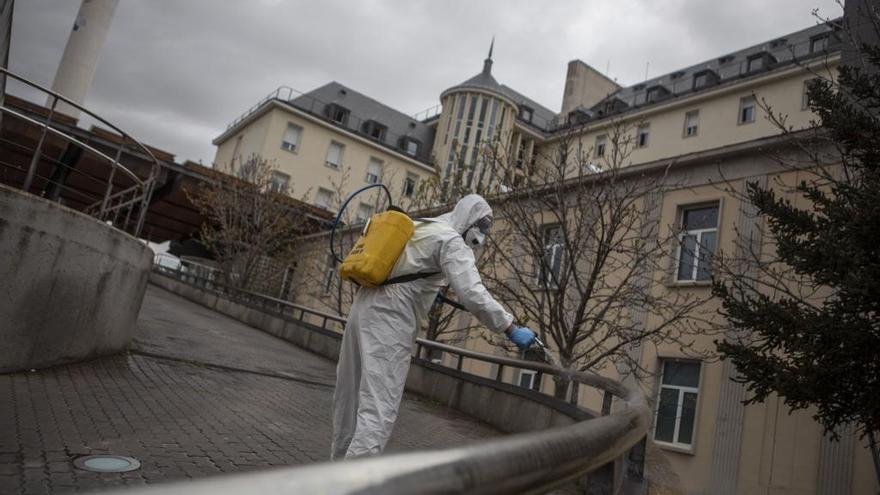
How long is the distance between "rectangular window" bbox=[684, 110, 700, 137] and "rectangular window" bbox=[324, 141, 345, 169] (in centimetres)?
2424

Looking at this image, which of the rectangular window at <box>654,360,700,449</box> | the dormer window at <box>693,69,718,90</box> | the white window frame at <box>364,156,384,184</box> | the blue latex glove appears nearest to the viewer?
the blue latex glove

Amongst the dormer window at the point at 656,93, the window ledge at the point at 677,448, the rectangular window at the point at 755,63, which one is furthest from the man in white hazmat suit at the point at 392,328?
the dormer window at the point at 656,93

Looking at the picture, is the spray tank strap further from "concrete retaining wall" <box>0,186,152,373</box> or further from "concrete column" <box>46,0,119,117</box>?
"concrete column" <box>46,0,119,117</box>

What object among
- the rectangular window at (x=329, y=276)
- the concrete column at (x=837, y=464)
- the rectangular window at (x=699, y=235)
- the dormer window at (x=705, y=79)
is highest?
the dormer window at (x=705, y=79)

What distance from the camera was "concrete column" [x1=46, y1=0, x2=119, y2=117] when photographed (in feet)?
122

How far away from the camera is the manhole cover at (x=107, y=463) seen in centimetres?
380

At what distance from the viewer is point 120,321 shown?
7.82 metres

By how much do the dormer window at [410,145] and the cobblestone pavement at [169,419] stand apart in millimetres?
42721

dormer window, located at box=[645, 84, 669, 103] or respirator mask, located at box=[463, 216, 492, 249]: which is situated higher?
dormer window, located at box=[645, 84, 669, 103]

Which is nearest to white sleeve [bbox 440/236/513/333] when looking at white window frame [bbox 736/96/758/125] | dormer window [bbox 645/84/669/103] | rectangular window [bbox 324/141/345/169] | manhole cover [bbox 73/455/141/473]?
manhole cover [bbox 73/455/141/473]

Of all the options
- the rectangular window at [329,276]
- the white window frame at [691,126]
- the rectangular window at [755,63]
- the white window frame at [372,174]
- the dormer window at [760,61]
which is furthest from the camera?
the white window frame at [372,174]

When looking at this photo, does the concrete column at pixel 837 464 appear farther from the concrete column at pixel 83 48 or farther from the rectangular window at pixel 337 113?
the rectangular window at pixel 337 113

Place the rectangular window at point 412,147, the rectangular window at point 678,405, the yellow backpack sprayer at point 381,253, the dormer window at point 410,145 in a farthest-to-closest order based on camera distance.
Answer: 1. the rectangular window at point 412,147
2. the dormer window at point 410,145
3. the rectangular window at point 678,405
4. the yellow backpack sprayer at point 381,253

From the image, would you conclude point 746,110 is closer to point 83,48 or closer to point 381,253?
point 381,253
